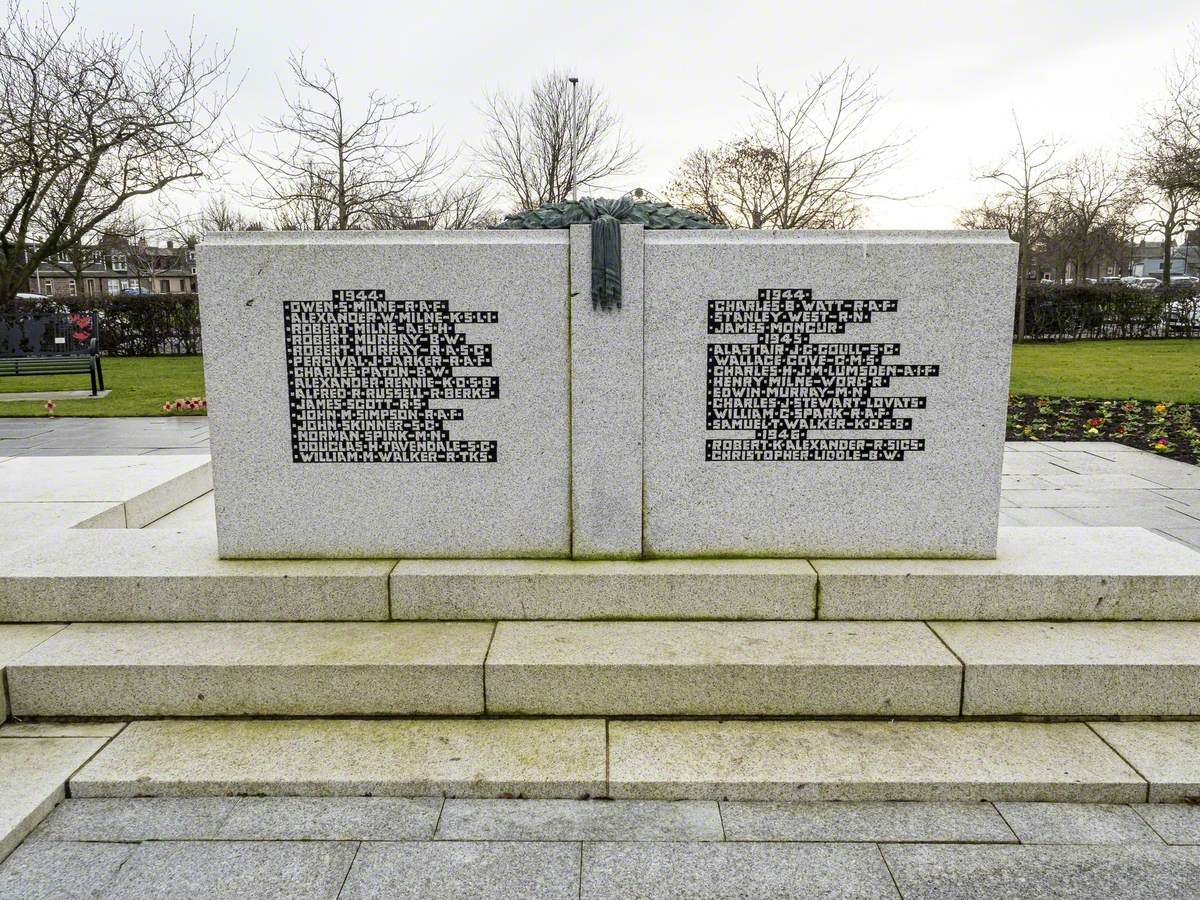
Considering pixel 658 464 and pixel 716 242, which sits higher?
pixel 716 242

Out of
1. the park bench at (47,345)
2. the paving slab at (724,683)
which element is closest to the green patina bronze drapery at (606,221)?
the paving slab at (724,683)

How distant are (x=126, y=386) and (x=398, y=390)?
14.6 m

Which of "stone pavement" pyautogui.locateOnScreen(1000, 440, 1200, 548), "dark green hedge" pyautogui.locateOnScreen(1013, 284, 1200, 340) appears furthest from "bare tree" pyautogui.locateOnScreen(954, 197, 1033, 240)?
"stone pavement" pyautogui.locateOnScreen(1000, 440, 1200, 548)

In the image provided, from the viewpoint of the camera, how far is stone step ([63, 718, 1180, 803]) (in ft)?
9.87

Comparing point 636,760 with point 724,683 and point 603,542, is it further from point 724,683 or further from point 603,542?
point 603,542

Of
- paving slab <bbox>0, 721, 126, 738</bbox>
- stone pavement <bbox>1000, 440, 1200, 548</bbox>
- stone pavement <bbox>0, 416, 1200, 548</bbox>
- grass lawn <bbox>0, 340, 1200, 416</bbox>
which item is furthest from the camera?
grass lawn <bbox>0, 340, 1200, 416</bbox>

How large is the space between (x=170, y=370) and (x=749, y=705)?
19.7 m

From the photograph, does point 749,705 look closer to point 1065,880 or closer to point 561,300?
point 1065,880

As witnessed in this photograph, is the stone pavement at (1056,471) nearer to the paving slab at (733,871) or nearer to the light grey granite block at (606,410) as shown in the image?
the light grey granite block at (606,410)

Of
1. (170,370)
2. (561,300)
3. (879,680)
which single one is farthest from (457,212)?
(879,680)

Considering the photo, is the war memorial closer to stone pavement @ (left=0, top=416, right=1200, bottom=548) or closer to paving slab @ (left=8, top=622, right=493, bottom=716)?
paving slab @ (left=8, top=622, right=493, bottom=716)

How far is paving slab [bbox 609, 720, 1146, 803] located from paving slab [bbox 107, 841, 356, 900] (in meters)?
0.99

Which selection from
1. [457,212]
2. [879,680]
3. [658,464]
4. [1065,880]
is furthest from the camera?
[457,212]

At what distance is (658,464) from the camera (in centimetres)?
418
